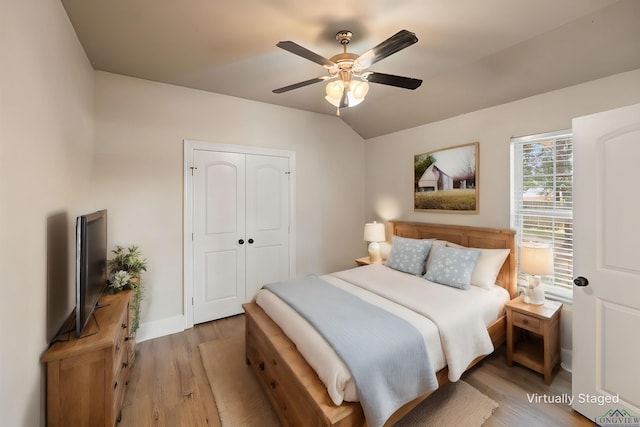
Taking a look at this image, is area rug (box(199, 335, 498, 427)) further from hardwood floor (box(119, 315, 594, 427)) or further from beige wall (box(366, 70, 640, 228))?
beige wall (box(366, 70, 640, 228))

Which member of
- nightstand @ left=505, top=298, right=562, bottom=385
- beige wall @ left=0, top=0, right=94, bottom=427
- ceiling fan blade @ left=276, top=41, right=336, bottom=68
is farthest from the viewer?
nightstand @ left=505, top=298, right=562, bottom=385

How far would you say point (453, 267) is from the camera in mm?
2604

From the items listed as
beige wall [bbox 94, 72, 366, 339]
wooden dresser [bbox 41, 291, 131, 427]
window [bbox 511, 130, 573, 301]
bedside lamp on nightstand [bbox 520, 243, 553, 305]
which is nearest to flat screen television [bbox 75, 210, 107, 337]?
wooden dresser [bbox 41, 291, 131, 427]

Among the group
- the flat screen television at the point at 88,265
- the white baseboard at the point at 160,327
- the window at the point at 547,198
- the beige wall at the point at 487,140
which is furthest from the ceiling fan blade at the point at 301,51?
the white baseboard at the point at 160,327

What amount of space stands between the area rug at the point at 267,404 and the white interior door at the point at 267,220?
4.33ft

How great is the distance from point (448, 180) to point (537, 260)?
130 cm

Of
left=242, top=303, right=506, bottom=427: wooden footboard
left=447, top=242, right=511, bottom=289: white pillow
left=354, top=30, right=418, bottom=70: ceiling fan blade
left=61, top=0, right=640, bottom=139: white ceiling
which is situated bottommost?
left=242, top=303, right=506, bottom=427: wooden footboard

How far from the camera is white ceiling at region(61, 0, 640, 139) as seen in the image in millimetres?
1735

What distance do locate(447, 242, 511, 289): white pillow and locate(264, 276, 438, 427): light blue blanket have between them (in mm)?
1227

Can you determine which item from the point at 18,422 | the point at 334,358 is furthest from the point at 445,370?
the point at 18,422

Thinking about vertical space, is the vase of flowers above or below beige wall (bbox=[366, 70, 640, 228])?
below

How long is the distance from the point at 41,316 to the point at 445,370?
2.44 meters

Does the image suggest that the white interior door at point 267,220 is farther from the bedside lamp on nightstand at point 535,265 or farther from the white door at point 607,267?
the white door at point 607,267

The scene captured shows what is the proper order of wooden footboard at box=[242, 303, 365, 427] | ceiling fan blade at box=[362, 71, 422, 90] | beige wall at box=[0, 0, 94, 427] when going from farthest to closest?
ceiling fan blade at box=[362, 71, 422, 90]
wooden footboard at box=[242, 303, 365, 427]
beige wall at box=[0, 0, 94, 427]
